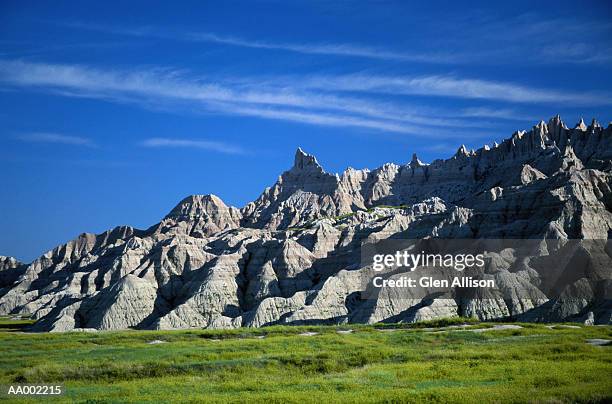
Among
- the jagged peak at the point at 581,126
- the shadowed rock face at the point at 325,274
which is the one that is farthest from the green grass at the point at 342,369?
the jagged peak at the point at 581,126

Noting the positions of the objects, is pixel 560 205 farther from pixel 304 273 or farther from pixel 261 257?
pixel 261 257

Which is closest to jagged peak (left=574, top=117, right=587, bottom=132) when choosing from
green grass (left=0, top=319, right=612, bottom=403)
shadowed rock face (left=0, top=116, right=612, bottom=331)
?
shadowed rock face (left=0, top=116, right=612, bottom=331)

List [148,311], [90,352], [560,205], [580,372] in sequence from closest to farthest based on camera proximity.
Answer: [580,372], [90,352], [560,205], [148,311]

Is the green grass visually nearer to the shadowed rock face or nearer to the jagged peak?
the shadowed rock face

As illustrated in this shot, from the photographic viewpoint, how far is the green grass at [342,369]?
3366 cm

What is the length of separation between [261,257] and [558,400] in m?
107

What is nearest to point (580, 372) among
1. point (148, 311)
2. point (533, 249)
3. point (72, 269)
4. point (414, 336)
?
point (414, 336)

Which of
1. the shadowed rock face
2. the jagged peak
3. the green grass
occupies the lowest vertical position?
the green grass

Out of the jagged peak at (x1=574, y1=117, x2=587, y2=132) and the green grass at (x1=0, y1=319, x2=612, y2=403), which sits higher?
the jagged peak at (x1=574, y1=117, x2=587, y2=132)

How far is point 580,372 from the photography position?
121ft

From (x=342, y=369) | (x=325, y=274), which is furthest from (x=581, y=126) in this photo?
(x=342, y=369)

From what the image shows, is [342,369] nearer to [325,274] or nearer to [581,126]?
[325,274]

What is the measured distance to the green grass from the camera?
3366cm

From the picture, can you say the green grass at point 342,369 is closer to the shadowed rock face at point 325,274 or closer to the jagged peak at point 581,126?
the shadowed rock face at point 325,274
